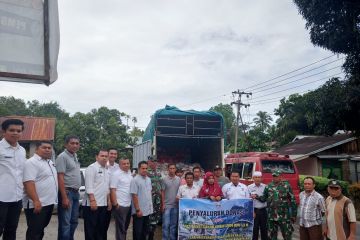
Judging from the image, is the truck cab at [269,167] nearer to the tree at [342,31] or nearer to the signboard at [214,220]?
the tree at [342,31]

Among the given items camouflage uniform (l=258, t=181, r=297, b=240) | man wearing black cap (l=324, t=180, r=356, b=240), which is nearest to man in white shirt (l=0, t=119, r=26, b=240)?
man wearing black cap (l=324, t=180, r=356, b=240)

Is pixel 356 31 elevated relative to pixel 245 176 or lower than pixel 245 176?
elevated

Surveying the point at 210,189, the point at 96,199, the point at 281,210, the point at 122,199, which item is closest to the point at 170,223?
the point at 210,189

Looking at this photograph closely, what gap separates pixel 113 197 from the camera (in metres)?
6.24

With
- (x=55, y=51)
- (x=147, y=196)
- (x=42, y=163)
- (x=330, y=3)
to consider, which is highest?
(x=330, y=3)

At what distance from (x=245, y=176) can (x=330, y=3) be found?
6448 mm

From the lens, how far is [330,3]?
11.0 meters

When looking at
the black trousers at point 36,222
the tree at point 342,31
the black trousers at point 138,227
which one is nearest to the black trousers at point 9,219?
the black trousers at point 36,222

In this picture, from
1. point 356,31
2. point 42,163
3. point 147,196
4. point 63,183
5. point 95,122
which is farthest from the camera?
point 95,122

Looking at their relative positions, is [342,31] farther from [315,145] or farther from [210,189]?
[315,145]

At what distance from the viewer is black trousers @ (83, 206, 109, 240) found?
19.5 feet

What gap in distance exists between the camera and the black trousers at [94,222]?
19.5 feet

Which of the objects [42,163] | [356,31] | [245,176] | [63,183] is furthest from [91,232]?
[356,31]

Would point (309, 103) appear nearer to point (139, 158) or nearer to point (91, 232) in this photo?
point (139, 158)
